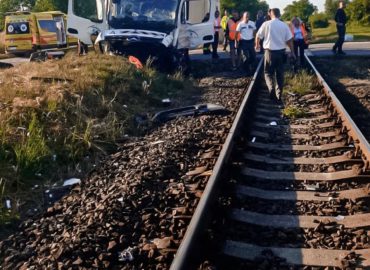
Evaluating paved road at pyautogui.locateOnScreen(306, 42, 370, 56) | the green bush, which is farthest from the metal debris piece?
the green bush

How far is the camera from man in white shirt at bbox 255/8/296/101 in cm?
1081

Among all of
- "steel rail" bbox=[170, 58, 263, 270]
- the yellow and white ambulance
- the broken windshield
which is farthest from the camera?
the yellow and white ambulance

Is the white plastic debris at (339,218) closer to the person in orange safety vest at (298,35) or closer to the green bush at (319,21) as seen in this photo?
the person in orange safety vest at (298,35)

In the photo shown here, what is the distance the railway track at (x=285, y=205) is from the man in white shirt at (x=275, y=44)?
329cm

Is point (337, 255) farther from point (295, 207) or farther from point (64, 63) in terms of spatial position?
point (64, 63)

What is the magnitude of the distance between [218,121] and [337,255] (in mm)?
5086

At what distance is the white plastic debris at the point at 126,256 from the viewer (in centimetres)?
398

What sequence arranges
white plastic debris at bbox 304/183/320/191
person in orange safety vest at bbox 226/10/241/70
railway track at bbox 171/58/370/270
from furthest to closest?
person in orange safety vest at bbox 226/10/241/70
white plastic debris at bbox 304/183/320/191
railway track at bbox 171/58/370/270

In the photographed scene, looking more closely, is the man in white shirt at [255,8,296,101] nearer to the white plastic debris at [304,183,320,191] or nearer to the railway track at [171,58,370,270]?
the railway track at [171,58,370,270]

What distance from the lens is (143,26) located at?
50.5 feet

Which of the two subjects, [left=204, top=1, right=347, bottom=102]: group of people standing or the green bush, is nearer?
[left=204, top=1, right=347, bottom=102]: group of people standing

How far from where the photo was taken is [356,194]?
5039 mm

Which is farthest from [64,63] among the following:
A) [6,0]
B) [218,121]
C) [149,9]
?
[6,0]

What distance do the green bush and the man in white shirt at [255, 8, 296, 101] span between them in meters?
41.2
